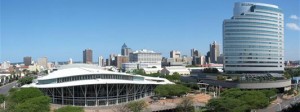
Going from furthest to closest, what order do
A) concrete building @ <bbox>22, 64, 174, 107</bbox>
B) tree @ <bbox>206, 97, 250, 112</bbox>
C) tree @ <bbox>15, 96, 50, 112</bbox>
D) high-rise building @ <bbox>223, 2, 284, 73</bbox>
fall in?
high-rise building @ <bbox>223, 2, 284, 73</bbox>
concrete building @ <bbox>22, 64, 174, 107</bbox>
tree @ <bbox>206, 97, 250, 112</bbox>
tree @ <bbox>15, 96, 50, 112</bbox>

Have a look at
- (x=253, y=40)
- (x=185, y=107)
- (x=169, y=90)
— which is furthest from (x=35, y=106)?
(x=253, y=40)

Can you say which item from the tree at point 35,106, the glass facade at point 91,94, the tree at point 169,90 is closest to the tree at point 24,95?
the glass facade at point 91,94

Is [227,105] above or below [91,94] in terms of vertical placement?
below

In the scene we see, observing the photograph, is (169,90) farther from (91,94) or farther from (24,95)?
(24,95)

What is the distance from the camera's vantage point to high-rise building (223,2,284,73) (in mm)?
98562

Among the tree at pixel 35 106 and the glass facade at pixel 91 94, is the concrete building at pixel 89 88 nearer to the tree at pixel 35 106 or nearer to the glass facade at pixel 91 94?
the glass facade at pixel 91 94

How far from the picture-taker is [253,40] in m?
98.6

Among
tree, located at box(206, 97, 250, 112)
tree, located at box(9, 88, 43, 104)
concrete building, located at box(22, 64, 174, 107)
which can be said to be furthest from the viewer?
concrete building, located at box(22, 64, 174, 107)

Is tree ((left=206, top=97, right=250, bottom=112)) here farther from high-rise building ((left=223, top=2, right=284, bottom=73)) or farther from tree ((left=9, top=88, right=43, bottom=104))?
high-rise building ((left=223, top=2, right=284, bottom=73))

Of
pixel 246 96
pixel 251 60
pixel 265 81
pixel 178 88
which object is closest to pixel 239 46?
pixel 251 60

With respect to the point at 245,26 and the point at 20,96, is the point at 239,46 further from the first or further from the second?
the point at 20,96

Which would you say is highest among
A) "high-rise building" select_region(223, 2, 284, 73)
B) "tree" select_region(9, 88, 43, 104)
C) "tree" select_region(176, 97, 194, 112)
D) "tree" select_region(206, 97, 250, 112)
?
"high-rise building" select_region(223, 2, 284, 73)

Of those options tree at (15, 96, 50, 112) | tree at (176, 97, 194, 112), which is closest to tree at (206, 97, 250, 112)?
tree at (176, 97, 194, 112)

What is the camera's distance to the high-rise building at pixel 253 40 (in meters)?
98.6
